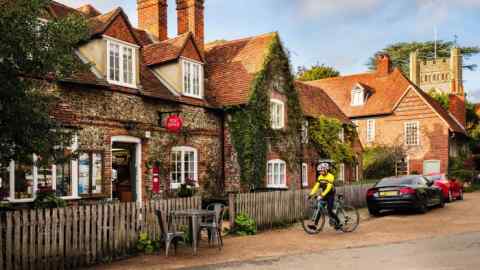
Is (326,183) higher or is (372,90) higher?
(372,90)

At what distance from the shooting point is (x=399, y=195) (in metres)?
17.5

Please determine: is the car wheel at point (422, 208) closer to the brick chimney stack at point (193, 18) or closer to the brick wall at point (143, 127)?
the brick wall at point (143, 127)

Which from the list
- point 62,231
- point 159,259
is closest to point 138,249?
point 159,259

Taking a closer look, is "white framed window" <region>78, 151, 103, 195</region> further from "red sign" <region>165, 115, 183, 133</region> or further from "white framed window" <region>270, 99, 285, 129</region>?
"white framed window" <region>270, 99, 285, 129</region>

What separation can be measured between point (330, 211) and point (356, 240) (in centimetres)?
148

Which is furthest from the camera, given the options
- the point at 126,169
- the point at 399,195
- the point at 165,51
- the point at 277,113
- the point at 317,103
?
the point at 317,103

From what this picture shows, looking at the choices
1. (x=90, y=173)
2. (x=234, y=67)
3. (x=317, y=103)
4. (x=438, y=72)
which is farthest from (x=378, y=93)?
(x=90, y=173)

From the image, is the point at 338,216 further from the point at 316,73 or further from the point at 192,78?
the point at 316,73

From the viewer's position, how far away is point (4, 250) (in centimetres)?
849

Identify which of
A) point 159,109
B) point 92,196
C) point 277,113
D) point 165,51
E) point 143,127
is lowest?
point 92,196

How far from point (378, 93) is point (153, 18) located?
26.2 meters

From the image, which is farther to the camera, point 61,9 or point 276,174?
point 276,174

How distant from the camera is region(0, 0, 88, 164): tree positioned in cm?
791

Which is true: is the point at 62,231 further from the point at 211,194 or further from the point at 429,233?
the point at 211,194
